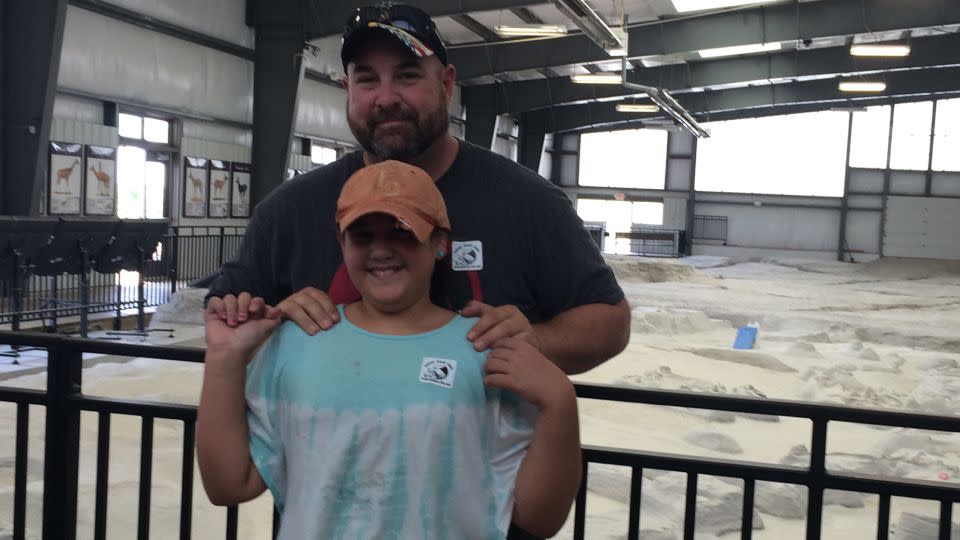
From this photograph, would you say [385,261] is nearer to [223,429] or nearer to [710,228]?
[223,429]

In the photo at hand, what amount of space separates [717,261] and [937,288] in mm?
9587

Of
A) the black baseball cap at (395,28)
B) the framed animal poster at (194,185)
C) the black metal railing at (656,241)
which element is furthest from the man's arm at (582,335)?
the black metal railing at (656,241)

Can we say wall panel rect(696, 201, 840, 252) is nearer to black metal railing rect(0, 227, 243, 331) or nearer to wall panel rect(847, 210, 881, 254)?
wall panel rect(847, 210, 881, 254)

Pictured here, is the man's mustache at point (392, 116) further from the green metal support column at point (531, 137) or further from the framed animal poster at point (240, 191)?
the green metal support column at point (531, 137)

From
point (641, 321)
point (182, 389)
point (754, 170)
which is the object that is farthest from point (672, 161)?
point (182, 389)

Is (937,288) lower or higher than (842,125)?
lower

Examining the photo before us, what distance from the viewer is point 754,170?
3938cm

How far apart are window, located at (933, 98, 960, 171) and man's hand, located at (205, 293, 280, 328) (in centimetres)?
3956

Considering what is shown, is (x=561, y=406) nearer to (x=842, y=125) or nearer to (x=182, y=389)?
(x=182, y=389)

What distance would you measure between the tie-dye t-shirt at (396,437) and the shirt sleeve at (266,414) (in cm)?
3

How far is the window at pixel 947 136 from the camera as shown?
3644cm

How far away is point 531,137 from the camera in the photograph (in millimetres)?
38906

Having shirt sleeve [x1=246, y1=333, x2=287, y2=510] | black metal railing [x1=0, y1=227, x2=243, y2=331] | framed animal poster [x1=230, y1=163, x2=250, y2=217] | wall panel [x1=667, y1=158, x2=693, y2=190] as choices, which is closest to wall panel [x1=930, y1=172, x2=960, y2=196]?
wall panel [x1=667, y1=158, x2=693, y2=190]

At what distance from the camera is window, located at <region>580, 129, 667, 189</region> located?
41.2 metres
